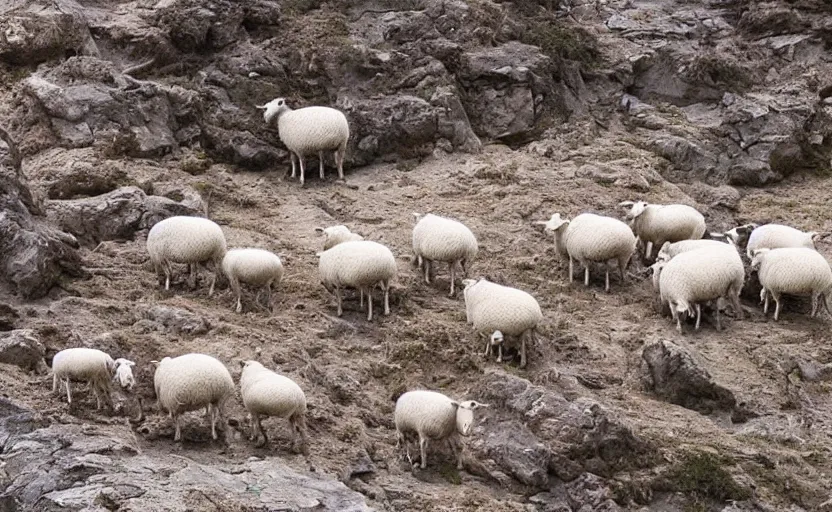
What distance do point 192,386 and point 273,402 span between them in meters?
0.97

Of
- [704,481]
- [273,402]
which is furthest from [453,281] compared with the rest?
[704,481]

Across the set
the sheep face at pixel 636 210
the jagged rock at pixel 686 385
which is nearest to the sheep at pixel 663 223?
the sheep face at pixel 636 210

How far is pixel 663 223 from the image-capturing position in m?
22.0

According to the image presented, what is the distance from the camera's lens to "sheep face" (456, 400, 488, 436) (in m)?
14.9

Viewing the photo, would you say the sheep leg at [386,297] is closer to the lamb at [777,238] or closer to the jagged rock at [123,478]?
the jagged rock at [123,478]

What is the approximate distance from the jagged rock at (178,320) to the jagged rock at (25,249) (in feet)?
5.68

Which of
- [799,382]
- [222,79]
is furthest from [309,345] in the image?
[222,79]

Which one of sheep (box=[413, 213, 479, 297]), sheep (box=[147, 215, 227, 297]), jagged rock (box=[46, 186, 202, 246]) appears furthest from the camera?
jagged rock (box=[46, 186, 202, 246])

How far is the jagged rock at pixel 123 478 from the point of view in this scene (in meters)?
12.7

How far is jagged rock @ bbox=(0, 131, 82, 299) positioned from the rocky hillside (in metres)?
0.04

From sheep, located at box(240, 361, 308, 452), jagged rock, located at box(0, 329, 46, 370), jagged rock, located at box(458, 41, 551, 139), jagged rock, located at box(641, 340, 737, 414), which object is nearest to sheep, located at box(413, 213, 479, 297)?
jagged rock, located at box(641, 340, 737, 414)

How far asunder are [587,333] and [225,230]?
22.0 ft

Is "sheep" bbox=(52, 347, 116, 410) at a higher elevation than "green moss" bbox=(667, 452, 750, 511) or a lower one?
higher

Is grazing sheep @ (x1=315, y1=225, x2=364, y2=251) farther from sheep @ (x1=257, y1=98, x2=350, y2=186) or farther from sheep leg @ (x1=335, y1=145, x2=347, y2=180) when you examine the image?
sheep leg @ (x1=335, y1=145, x2=347, y2=180)
